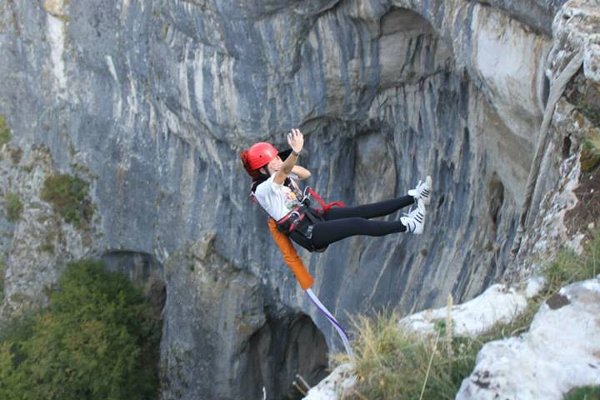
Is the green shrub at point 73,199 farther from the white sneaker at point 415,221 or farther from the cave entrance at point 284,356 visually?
the white sneaker at point 415,221

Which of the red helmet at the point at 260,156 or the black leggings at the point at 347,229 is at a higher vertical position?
the red helmet at the point at 260,156

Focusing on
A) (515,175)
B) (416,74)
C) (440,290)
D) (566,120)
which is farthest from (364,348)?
(416,74)

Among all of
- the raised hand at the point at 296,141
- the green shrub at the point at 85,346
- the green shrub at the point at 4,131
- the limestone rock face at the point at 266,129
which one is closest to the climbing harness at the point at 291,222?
the raised hand at the point at 296,141

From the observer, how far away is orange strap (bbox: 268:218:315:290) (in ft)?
25.0

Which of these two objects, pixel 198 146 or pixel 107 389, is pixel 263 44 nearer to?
pixel 198 146

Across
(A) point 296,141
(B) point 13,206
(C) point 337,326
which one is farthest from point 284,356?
(C) point 337,326

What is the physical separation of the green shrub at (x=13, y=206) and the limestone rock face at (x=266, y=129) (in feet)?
0.99

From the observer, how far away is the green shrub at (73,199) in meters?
21.1

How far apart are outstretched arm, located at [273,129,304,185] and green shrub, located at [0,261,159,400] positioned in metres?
12.2

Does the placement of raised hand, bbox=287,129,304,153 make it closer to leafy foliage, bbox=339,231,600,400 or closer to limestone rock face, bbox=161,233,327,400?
leafy foliage, bbox=339,231,600,400

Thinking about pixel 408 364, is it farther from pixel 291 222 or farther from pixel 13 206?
pixel 13 206

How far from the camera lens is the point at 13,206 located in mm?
22641

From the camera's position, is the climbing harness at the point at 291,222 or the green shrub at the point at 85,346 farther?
the green shrub at the point at 85,346

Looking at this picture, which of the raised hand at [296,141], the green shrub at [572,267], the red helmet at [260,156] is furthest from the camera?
the red helmet at [260,156]
